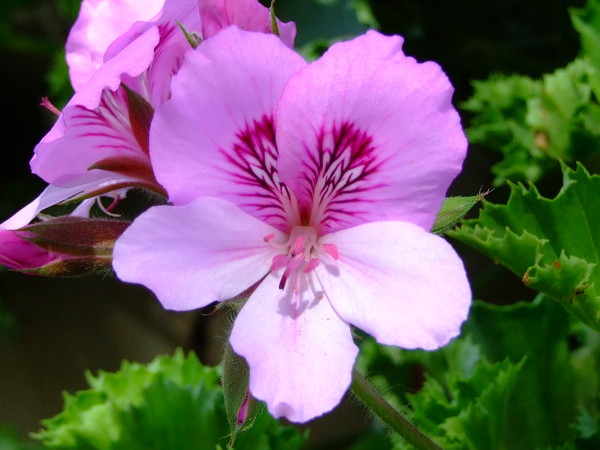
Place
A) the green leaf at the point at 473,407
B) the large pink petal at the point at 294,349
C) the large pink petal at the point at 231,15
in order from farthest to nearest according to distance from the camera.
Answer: the green leaf at the point at 473,407 → the large pink petal at the point at 231,15 → the large pink petal at the point at 294,349

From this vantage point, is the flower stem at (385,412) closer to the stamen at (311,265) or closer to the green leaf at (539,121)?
the stamen at (311,265)

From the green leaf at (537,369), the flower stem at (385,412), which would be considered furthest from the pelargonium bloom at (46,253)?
the green leaf at (537,369)

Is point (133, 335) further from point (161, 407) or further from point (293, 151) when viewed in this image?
point (293, 151)

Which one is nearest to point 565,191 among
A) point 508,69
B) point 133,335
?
point 508,69

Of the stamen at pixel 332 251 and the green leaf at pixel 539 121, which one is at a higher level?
the stamen at pixel 332 251

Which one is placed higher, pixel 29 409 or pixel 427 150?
pixel 427 150

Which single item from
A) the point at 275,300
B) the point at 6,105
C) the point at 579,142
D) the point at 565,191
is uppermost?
the point at 275,300

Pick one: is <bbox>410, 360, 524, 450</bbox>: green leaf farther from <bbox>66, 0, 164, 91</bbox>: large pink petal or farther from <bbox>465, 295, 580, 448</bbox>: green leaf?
<bbox>66, 0, 164, 91</bbox>: large pink petal

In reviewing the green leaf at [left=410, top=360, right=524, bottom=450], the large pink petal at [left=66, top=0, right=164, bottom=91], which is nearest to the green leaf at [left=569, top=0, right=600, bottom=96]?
the green leaf at [left=410, top=360, right=524, bottom=450]
